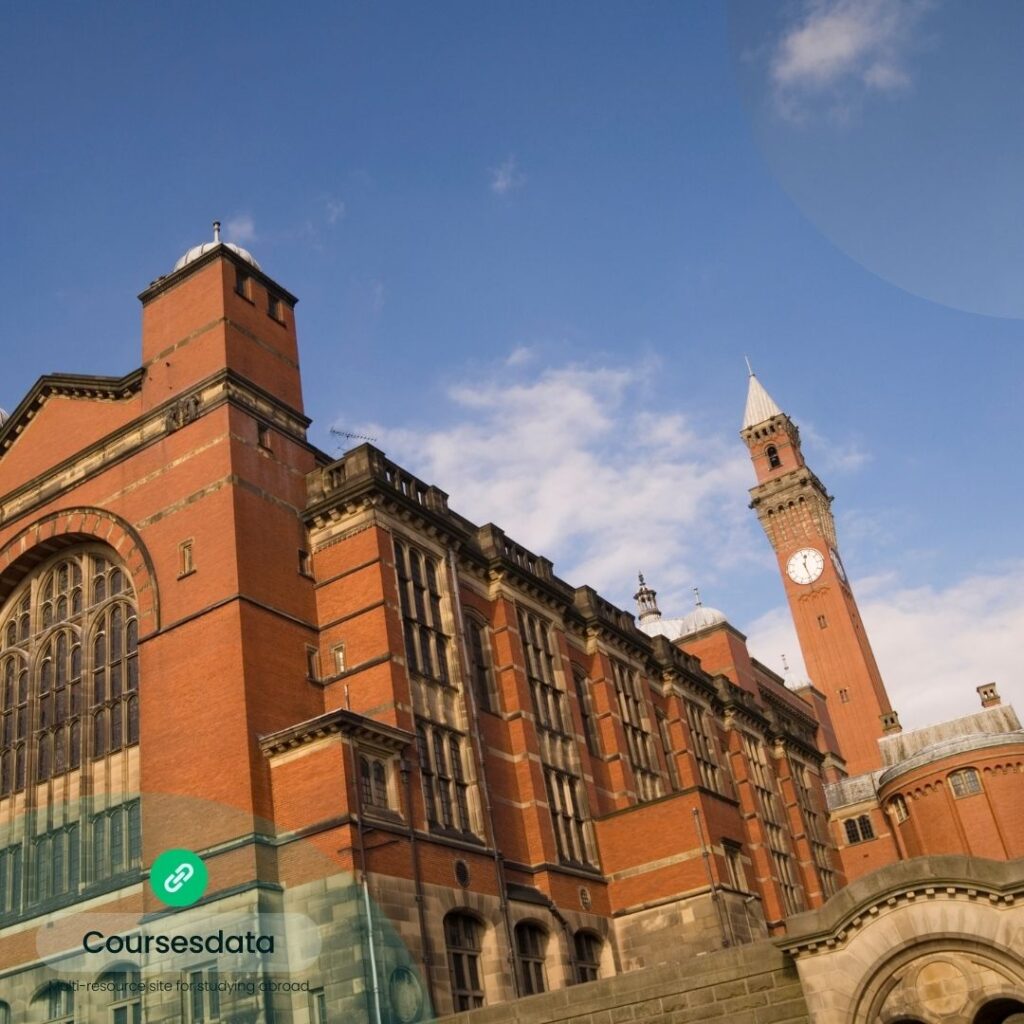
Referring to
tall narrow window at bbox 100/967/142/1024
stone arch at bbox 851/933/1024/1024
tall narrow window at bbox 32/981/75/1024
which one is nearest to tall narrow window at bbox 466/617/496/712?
tall narrow window at bbox 100/967/142/1024

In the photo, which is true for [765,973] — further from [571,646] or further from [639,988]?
[571,646]

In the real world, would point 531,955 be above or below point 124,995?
below

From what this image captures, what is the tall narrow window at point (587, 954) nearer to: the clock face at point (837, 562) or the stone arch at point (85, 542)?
the stone arch at point (85, 542)

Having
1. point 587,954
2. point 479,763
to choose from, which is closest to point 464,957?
point 479,763

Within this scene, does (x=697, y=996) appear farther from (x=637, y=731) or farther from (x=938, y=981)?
(x=637, y=731)

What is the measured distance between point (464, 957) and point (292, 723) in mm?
7271

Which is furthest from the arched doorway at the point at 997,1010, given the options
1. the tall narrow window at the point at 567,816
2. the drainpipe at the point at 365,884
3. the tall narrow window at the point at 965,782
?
the tall narrow window at the point at 965,782

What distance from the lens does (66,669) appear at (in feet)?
110

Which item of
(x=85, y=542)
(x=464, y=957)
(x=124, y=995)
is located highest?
(x=85, y=542)

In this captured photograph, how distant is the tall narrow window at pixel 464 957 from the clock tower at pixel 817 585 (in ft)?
175

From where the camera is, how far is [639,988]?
2111cm

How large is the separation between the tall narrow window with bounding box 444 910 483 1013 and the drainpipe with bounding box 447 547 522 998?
988 mm

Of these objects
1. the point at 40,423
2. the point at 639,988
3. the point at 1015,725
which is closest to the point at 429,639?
the point at 639,988

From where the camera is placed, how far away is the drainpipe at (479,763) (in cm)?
2940
